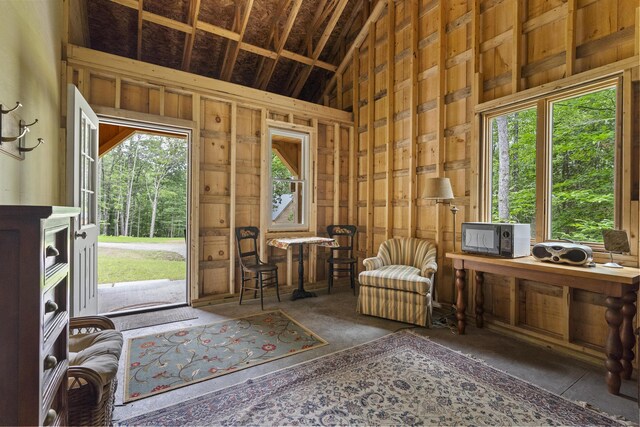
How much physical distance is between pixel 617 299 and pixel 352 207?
11.1ft

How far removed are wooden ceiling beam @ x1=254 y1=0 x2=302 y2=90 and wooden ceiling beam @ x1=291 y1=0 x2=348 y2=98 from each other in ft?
1.67

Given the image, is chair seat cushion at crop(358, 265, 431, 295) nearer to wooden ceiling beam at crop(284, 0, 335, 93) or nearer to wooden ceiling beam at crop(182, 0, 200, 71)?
wooden ceiling beam at crop(284, 0, 335, 93)

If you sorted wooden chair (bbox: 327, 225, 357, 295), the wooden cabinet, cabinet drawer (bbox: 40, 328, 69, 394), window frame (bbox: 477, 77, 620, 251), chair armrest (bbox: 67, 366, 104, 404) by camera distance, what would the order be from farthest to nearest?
1. wooden chair (bbox: 327, 225, 357, 295)
2. window frame (bbox: 477, 77, 620, 251)
3. chair armrest (bbox: 67, 366, 104, 404)
4. cabinet drawer (bbox: 40, 328, 69, 394)
5. the wooden cabinet

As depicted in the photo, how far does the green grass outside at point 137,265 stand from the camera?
5.46 metres

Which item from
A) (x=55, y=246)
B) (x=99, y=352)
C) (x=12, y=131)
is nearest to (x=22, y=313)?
(x=55, y=246)

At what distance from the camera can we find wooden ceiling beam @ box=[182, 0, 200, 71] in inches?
151

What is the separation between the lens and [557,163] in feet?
9.02

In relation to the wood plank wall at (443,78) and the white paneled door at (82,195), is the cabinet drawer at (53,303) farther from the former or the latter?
the wood plank wall at (443,78)

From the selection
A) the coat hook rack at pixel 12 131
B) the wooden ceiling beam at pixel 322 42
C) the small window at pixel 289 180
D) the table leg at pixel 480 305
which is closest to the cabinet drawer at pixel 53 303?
the coat hook rack at pixel 12 131

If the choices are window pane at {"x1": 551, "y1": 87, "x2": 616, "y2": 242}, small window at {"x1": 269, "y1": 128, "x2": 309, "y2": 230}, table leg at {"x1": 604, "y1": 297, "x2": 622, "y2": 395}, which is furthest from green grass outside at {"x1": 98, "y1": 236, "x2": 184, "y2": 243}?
table leg at {"x1": 604, "y1": 297, "x2": 622, "y2": 395}

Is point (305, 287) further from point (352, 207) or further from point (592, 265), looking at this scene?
point (592, 265)

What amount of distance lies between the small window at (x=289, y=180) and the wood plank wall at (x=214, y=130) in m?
0.13

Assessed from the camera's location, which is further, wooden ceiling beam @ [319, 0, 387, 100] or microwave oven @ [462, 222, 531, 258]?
wooden ceiling beam @ [319, 0, 387, 100]

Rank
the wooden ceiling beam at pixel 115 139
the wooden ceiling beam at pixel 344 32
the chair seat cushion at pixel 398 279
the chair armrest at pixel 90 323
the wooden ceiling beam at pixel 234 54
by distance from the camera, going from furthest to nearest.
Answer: the wooden ceiling beam at pixel 115 139
the wooden ceiling beam at pixel 344 32
the wooden ceiling beam at pixel 234 54
the chair seat cushion at pixel 398 279
the chair armrest at pixel 90 323
